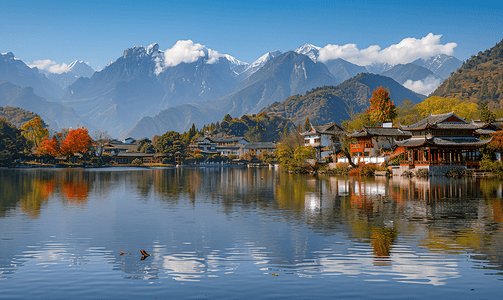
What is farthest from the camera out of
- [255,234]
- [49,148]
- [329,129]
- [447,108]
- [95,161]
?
[95,161]

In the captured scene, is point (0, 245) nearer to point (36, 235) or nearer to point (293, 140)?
point (36, 235)

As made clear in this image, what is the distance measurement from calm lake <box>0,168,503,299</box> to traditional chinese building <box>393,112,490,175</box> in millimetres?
44124

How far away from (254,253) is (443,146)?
63333 mm

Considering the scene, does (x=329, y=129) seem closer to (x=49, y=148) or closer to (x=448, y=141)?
(x=448, y=141)

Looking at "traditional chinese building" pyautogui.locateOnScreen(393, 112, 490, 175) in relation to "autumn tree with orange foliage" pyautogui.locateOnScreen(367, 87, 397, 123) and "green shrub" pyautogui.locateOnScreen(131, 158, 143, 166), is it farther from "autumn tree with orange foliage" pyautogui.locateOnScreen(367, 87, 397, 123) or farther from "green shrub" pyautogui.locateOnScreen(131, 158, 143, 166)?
"green shrub" pyautogui.locateOnScreen(131, 158, 143, 166)

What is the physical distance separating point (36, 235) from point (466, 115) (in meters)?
105

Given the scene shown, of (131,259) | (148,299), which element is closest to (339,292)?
(148,299)

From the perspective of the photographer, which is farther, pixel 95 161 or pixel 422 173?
pixel 95 161

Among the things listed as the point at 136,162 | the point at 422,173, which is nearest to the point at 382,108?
the point at 422,173

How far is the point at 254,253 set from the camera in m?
15.1

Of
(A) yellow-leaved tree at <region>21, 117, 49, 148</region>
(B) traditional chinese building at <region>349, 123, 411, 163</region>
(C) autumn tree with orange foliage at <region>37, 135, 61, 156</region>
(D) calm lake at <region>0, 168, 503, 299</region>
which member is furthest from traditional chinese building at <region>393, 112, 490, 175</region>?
(A) yellow-leaved tree at <region>21, 117, 49, 148</region>

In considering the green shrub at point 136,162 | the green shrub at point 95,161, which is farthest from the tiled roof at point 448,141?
the green shrub at point 95,161

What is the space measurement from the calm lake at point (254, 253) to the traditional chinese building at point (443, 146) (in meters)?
44.1

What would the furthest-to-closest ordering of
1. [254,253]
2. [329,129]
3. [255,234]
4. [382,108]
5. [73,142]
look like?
[73,142], [382,108], [329,129], [255,234], [254,253]
